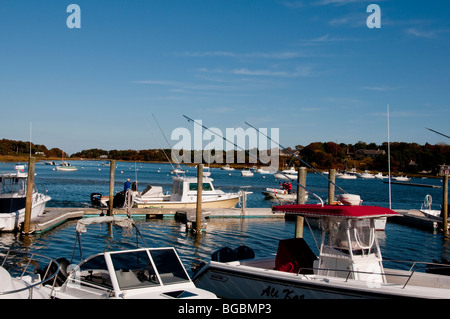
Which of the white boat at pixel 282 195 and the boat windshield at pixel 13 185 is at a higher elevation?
the boat windshield at pixel 13 185

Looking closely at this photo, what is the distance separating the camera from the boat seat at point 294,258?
1070 centimetres

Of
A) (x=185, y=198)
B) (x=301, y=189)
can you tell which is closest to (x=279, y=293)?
(x=301, y=189)

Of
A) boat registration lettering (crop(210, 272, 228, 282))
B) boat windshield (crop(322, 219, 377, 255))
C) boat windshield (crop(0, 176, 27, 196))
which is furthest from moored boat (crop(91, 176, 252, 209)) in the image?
boat windshield (crop(322, 219, 377, 255))

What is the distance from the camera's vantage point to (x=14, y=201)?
2031cm

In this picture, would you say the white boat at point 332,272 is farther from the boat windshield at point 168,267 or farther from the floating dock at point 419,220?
the floating dock at point 419,220

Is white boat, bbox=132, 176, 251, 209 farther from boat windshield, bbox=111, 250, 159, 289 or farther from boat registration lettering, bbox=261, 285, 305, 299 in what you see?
boat windshield, bbox=111, 250, 159, 289

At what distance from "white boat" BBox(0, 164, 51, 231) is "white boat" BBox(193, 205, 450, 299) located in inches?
497

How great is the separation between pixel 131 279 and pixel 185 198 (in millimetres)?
20495

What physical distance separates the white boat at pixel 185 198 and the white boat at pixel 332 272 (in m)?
17.7

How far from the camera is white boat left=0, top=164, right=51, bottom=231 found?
64.3 ft

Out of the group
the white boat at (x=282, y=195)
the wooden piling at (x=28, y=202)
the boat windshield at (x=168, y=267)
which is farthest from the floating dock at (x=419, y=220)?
the wooden piling at (x=28, y=202)

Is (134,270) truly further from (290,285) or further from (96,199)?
(96,199)
